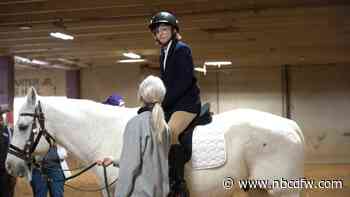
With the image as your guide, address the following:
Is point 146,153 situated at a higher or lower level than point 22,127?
lower

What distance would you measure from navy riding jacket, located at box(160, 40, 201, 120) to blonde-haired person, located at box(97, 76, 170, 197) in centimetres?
48

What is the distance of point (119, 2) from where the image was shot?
8.18m

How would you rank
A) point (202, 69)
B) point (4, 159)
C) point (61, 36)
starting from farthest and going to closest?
point (202, 69), point (61, 36), point (4, 159)

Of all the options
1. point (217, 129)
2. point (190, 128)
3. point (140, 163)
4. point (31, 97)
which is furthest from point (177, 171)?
point (31, 97)

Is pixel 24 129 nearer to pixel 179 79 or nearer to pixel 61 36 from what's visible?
pixel 179 79

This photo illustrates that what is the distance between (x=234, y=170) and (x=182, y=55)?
96 centimetres

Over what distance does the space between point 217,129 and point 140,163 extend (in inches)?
37.3

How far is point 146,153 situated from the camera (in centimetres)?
301

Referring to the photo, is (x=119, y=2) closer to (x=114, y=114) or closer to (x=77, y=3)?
(x=77, y=3)

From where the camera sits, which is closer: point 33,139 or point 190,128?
point 190,128

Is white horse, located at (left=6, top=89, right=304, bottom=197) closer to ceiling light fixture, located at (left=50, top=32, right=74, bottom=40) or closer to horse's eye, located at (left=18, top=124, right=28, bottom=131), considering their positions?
horse's eye, located at (left=18, top=124, right=28, bottom=131)

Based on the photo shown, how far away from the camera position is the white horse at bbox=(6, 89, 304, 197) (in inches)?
148

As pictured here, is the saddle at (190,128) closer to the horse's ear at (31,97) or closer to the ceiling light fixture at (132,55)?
the horse's ear at (31,97)

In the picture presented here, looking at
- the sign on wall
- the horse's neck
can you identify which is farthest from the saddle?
the sign on wall
